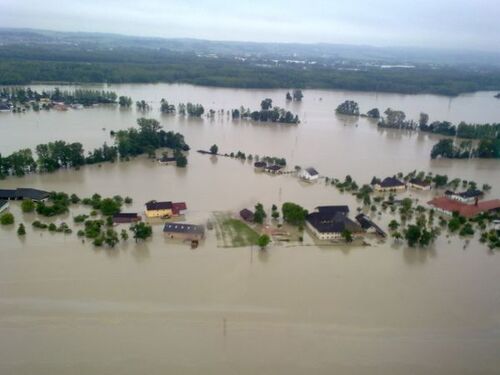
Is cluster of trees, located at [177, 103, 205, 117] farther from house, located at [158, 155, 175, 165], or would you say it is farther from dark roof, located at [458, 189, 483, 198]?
dark roof, located at [458, 189, 483, 198]

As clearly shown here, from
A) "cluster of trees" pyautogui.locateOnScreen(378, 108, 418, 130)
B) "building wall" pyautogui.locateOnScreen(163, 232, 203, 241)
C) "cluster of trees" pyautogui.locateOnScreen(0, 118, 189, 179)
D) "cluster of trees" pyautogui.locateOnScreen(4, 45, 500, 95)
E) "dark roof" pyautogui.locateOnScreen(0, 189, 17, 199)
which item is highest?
"cluster of trees" pyautogui.locateOnScreen(4, 45, 500, 95)

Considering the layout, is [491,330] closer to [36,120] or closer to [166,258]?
[166,258]

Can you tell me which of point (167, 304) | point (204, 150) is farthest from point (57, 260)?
point (204, 150)

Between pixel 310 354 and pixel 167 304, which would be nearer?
pixel 310 354

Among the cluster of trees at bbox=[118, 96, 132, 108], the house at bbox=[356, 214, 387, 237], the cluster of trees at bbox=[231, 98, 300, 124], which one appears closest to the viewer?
the house at bbox=[356, 214, 387, 237]

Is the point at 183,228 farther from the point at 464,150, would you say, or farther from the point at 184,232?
the point at 464,150

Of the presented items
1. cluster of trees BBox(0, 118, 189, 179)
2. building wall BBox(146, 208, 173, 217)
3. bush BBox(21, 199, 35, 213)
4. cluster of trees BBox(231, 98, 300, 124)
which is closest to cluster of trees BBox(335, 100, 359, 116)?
cluster of trees BBox(231, 98, 300, 124)

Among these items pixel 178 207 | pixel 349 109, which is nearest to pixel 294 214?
pixel 178 207
